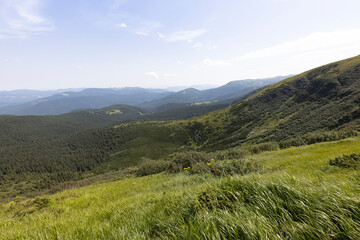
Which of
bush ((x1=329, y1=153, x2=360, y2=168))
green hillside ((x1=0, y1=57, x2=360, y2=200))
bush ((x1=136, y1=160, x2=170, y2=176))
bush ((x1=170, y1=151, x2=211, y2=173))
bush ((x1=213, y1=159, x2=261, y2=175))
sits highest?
bush ((x1=329, y1=153, x2=360, y2=168))

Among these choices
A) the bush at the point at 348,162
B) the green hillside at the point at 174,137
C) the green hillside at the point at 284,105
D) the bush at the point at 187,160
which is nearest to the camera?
the bush at the point at 348,162

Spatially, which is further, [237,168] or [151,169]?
[151,169]

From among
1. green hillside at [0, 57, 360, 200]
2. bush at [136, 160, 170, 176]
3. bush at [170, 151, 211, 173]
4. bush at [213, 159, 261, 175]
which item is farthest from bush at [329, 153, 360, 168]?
green hillside at [0, 57, 360, 200]

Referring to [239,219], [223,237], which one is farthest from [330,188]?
[223,237]

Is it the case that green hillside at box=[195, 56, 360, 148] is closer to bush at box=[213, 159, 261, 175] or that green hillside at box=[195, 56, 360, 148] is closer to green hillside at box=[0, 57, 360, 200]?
green hillside at box=[0, 57, 360, 200]

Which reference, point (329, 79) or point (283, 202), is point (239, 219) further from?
point (329, 79)

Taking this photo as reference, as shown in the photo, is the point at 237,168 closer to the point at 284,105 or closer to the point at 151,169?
the point at 151,169

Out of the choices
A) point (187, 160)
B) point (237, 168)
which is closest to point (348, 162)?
point (237, 168)

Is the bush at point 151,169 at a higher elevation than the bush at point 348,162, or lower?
lower

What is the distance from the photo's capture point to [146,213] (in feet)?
9.80

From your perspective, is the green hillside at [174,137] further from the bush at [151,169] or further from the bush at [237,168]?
the bush at [237,168]

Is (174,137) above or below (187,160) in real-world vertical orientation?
below

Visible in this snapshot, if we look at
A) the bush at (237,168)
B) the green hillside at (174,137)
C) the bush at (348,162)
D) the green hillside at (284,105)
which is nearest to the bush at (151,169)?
the bush at (237,168)

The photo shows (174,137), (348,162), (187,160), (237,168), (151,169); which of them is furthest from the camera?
(174,137)
